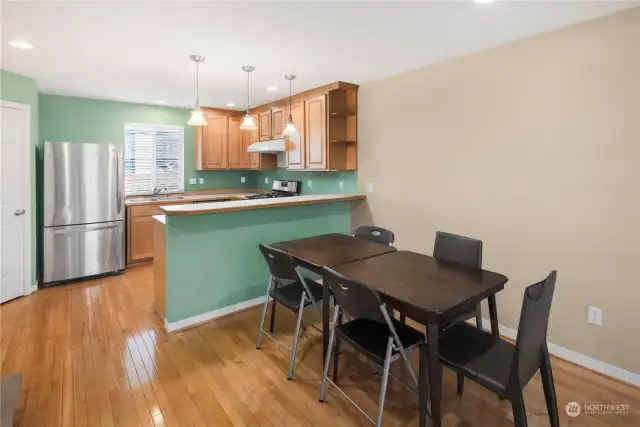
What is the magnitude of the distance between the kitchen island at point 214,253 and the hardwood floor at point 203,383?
0.23 meters

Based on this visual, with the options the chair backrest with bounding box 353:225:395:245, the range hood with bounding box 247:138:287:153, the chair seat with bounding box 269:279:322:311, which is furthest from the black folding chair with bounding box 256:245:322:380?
the range hood with bounding box 247:138:287:153

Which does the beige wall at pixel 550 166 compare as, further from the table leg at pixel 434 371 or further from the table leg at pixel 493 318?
the table leg at pixel 434 371

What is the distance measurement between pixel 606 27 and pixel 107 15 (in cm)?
326

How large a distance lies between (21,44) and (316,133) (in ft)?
9.14

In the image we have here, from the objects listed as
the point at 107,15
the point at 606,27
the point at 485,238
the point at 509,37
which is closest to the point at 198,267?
the point at 107,15

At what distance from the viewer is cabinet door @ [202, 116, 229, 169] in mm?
5453

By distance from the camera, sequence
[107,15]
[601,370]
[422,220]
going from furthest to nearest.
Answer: [422,220]
[601,370]
[107,15]

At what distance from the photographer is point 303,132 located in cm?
441

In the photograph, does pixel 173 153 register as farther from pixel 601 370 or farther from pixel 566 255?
pixel 601 370

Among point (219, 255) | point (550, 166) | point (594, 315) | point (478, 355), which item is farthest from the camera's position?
point (219, 255)

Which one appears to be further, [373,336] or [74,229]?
[74,229]

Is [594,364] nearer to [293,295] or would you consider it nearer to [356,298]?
[356,298]

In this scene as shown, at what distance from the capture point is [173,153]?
557 cm

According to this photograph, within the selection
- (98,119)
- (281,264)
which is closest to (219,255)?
(281,264)
